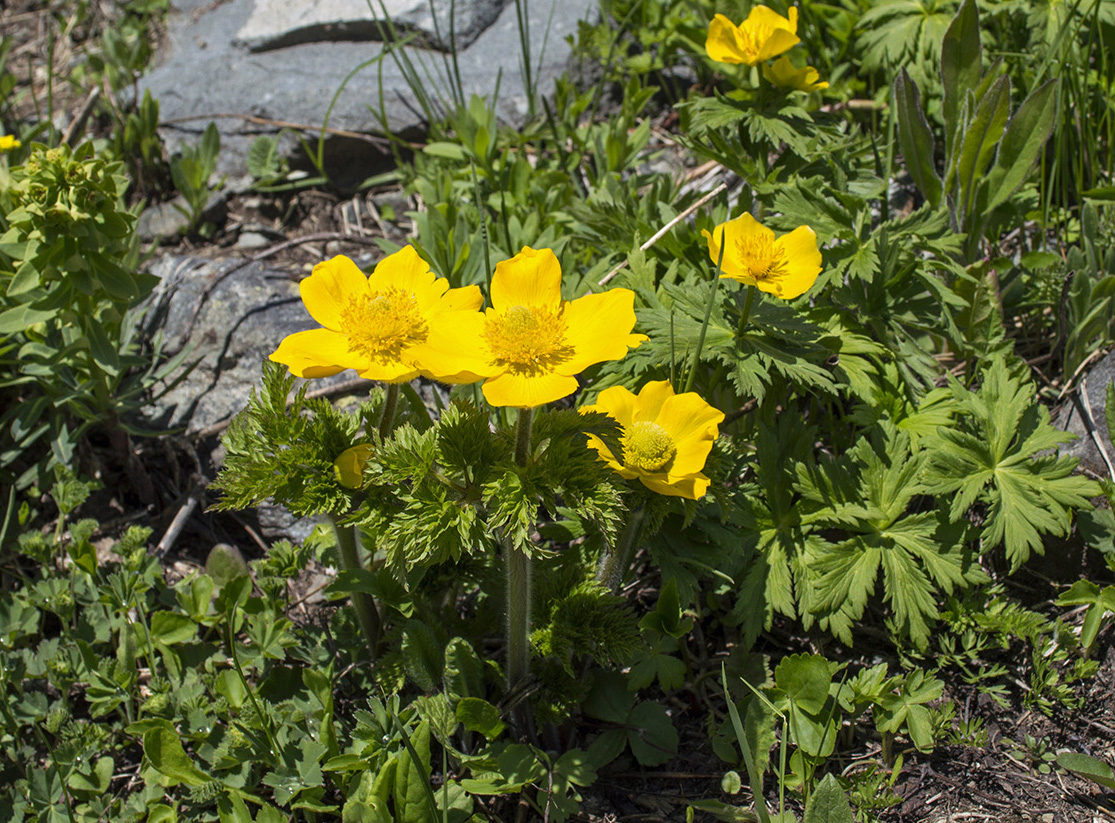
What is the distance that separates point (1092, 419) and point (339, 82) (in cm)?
395

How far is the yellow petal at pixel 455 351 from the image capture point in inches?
62.7

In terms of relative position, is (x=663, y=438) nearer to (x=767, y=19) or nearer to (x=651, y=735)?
(x=651, y=735)

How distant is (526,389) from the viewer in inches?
62.4

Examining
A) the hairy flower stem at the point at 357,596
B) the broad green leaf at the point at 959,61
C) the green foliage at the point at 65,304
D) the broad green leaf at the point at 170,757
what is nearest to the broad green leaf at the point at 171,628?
the broad green leaf at the point at 170,757

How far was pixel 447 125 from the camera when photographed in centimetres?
414

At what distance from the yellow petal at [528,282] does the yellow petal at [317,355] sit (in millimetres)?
319

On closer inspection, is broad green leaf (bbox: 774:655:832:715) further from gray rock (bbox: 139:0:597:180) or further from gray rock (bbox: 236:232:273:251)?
gray rock (bbox: 139:0:597:180)

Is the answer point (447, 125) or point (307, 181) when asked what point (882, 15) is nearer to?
point (447, 125)

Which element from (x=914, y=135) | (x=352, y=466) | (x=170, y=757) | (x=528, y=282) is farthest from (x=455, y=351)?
(x=914, y=135)

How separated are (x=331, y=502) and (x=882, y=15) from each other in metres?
2.94

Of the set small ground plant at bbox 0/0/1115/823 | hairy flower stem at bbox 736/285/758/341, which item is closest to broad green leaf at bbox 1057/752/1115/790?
small ground plant at bbox 0/0/1115/823

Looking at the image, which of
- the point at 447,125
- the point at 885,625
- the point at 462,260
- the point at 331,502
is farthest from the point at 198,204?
the point at 885,625

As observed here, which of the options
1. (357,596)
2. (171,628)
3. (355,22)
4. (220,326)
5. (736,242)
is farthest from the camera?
(355,22)

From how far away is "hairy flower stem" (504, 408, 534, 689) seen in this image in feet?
5.58
